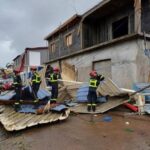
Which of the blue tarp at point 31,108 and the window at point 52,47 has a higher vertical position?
the window at point 52,47

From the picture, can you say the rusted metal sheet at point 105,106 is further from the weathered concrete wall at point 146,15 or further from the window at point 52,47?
the window at point 52,47

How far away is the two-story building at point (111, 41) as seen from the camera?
12367 millimetres

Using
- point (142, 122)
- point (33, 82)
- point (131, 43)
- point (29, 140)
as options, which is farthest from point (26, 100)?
point (131, 43)

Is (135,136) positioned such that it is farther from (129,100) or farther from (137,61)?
(137,61)

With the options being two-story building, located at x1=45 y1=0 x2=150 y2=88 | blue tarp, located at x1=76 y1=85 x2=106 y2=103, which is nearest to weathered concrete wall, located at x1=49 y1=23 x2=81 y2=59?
two-story building, located at x1=45 y1=0 x2=150 y2=88

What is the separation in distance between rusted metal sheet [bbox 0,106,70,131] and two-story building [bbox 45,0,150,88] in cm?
530

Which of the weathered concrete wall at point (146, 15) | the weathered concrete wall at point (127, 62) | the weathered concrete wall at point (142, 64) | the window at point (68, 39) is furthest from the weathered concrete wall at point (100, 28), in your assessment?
the weathered concrete wall at point (142, 64)

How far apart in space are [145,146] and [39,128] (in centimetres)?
329

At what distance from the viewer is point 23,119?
26.7 feet

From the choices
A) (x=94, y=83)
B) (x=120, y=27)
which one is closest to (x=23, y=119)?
(x=94, y=83)

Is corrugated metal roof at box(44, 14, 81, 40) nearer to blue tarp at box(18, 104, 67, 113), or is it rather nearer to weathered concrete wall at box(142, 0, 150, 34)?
weathered concrete wall at box(142, 0, 150, 34)

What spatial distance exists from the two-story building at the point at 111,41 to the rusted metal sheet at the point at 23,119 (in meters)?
5.30

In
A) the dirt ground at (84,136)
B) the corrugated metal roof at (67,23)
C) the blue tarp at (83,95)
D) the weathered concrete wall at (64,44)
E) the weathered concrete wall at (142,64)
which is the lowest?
the dirt ground at (84,136)

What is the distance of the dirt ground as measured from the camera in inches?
233
